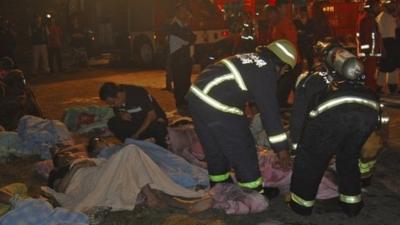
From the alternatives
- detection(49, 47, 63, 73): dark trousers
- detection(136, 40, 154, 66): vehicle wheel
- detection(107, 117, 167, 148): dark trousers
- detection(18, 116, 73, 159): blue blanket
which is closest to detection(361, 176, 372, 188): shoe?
detection(107, 117, 167, 148): dark trousers

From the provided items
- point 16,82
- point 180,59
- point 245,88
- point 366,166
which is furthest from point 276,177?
point 180,59

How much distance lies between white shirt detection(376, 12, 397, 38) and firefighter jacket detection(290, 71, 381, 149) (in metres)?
5.72

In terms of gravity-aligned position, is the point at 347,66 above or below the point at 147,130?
above

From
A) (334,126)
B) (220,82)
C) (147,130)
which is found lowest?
(147,130)

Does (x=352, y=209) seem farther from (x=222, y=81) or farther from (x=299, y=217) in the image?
(x=222, y=81)

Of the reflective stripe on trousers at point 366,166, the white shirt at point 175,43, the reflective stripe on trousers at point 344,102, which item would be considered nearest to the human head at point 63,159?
the reflective stripe on trousers at point 344,102

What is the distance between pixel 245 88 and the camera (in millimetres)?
4758

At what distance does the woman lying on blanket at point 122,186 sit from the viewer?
503 cm

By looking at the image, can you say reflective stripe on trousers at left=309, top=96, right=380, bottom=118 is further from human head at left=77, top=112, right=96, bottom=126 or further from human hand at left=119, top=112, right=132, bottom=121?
human head at left=77, top=112, right=96, bottom=126

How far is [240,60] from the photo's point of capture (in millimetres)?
4785

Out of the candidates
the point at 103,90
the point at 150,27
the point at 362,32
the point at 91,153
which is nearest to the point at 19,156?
the point at 91,153

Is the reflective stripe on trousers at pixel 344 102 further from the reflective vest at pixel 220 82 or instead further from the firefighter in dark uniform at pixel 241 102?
the reflective vest at pixel 220 82

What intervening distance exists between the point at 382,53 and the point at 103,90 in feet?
18.1

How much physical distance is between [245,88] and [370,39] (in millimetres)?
5404
